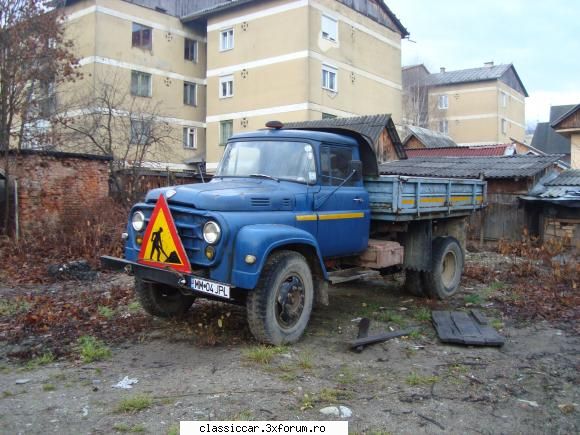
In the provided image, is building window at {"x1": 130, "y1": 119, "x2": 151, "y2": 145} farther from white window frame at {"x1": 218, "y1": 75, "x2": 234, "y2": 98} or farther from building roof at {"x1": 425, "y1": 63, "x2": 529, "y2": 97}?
building roof at {"x1": 425, "y1": 63, "x2": 529, "y2": 97}

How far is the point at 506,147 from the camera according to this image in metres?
29.5

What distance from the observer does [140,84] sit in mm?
30422

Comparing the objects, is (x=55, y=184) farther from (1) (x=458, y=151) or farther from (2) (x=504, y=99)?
(2) (x=504, y=99)

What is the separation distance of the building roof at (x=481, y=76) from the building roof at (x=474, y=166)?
32.0 meters

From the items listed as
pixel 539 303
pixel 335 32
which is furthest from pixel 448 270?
pixel 335 32

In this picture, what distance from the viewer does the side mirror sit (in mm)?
6547

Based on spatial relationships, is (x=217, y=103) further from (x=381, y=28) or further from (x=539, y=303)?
(x=539, y=303)

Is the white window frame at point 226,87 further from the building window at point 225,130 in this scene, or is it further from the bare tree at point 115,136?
the bare tree at point 115,136

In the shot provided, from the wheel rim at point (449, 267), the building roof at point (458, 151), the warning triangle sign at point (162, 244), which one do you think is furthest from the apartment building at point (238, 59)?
the warning triangle sign at point (162, 244)

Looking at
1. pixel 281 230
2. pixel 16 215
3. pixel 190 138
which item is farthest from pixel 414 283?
pixel 190 138

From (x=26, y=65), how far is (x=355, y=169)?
1046 centimetres

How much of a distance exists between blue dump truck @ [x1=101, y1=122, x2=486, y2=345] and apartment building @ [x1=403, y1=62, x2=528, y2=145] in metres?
44.3

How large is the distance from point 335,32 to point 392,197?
2368 centimetres

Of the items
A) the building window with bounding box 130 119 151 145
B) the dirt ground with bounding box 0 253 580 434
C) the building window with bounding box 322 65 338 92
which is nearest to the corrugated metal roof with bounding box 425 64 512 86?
the building window with bounding box 322 65 338 92
